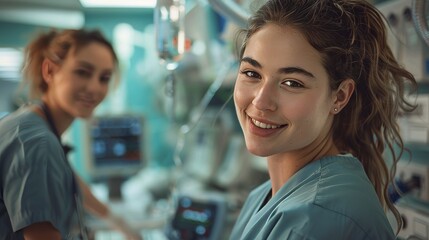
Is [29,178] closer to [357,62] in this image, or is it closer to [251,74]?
[251,74]

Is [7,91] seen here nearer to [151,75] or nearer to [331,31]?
[151,75]

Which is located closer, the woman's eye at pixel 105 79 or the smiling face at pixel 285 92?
the smiling face at pixel 285 92

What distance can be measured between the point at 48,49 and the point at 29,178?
0.63 meters

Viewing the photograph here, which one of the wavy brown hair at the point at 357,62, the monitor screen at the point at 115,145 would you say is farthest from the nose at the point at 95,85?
the monitor screen at the point at 115,145

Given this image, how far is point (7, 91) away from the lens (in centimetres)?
480

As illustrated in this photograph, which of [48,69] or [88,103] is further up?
[48,69]

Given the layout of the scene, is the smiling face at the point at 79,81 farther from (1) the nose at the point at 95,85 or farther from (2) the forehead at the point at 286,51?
(2) the forehead at the point at 286,51

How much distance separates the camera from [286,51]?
2.92 ft

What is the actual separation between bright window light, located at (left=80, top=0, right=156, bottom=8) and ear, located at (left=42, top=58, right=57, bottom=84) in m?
2.54

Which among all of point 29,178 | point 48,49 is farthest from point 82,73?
point 29,178

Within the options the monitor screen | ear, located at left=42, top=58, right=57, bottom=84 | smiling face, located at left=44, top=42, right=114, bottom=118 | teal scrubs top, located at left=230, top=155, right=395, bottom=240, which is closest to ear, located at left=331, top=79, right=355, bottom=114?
teal scrubs top, located at left=230, top=155, right=395, bottom=240

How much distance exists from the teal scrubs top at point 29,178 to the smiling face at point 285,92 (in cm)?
67

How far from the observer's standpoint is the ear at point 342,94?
939 millimetres

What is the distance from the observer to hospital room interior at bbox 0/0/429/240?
4.43 ft
